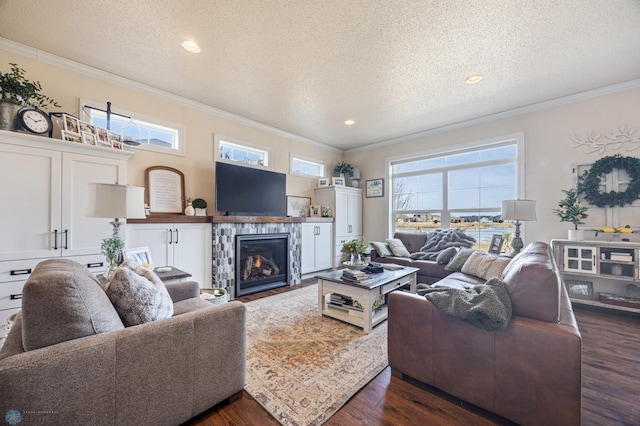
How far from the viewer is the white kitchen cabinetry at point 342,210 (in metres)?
5.05

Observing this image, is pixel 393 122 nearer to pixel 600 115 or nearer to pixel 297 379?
pixel 600 115

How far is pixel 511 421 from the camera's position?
1.32m

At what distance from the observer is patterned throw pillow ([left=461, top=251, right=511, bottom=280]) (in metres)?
2.75

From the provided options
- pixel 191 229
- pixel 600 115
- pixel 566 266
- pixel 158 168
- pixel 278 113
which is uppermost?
pixel 278 113

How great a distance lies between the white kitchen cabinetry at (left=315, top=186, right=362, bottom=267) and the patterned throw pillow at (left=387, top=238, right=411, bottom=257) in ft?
3.78

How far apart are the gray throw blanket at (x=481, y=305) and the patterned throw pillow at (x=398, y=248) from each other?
2.64 metres

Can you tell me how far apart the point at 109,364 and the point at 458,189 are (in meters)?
4.95

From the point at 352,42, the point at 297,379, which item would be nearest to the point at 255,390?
the point at 297,379

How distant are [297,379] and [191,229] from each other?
2.35 metres

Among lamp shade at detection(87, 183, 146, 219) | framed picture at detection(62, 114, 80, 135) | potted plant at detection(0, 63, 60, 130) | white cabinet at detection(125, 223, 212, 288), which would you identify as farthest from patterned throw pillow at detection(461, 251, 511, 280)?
potted plant at detection(0, 63, 60, 130)

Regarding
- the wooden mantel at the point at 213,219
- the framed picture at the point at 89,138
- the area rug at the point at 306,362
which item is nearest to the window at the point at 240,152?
the wooden mantel at the point at 213,219

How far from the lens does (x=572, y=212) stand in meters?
3.12

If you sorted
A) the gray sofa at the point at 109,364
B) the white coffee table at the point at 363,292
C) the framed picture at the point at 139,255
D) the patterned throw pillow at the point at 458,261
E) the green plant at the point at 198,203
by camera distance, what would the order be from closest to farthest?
the gray sofa at the point at 109,364
the framed picture at the point at 139,255
the white coffee table at the point at 363,292
the patterned throw pillow at the point at 458,261
the green plant at the point at 198,203

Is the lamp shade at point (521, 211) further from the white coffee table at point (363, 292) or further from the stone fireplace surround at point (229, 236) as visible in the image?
the stone fireplace surround at point (229, 236)
